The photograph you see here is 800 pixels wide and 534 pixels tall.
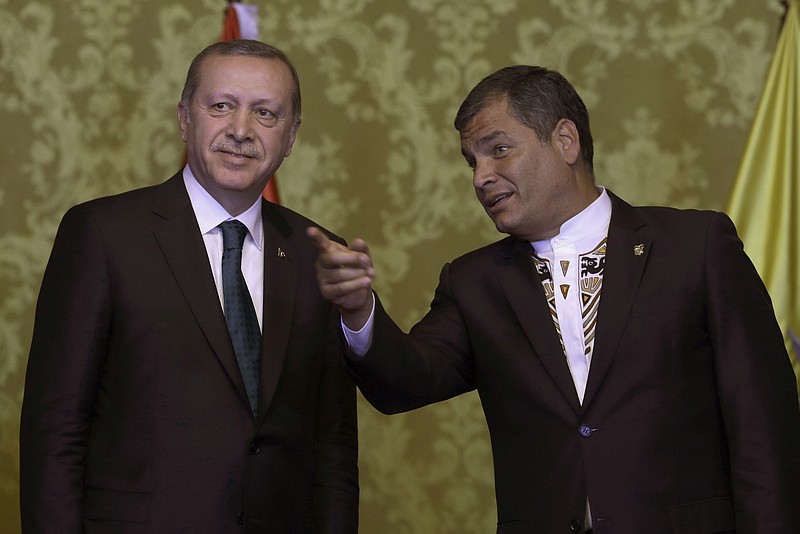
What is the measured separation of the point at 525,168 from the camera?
9.08 ft

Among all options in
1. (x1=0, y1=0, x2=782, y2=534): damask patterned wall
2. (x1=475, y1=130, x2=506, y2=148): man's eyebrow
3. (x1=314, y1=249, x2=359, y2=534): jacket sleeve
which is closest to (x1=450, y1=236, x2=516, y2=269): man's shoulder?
(x1=475, y1=130, x2=506, y2=148): man's eyebrow

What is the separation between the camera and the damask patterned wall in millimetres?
4438

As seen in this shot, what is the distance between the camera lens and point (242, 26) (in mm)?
4117

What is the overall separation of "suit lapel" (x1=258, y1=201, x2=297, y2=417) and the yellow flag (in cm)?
192

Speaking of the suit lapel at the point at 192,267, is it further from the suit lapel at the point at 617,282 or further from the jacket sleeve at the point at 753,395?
the jacket sleeve at the point at 753,395

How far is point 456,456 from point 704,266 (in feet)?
6.87

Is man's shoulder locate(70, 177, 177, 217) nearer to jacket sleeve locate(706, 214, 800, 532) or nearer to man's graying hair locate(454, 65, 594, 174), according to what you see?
man's graying hair locate(454, 65, 594, 174)

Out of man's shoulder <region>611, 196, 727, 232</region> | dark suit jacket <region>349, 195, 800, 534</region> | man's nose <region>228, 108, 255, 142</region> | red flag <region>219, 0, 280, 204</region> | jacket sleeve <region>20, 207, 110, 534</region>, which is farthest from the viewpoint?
red flag <region>219, 0, 280, 204</region>

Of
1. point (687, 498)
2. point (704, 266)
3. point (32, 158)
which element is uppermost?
point (32, 158)

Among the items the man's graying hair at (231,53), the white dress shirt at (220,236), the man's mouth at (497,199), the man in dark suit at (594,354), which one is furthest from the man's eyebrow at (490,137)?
the white dress shirt at (220,236)

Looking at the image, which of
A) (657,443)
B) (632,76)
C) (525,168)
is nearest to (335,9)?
(632,76)

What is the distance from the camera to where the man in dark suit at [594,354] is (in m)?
2.44

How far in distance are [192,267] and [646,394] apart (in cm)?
102

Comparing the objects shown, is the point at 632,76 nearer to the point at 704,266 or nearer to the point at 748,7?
the point at 748,7
